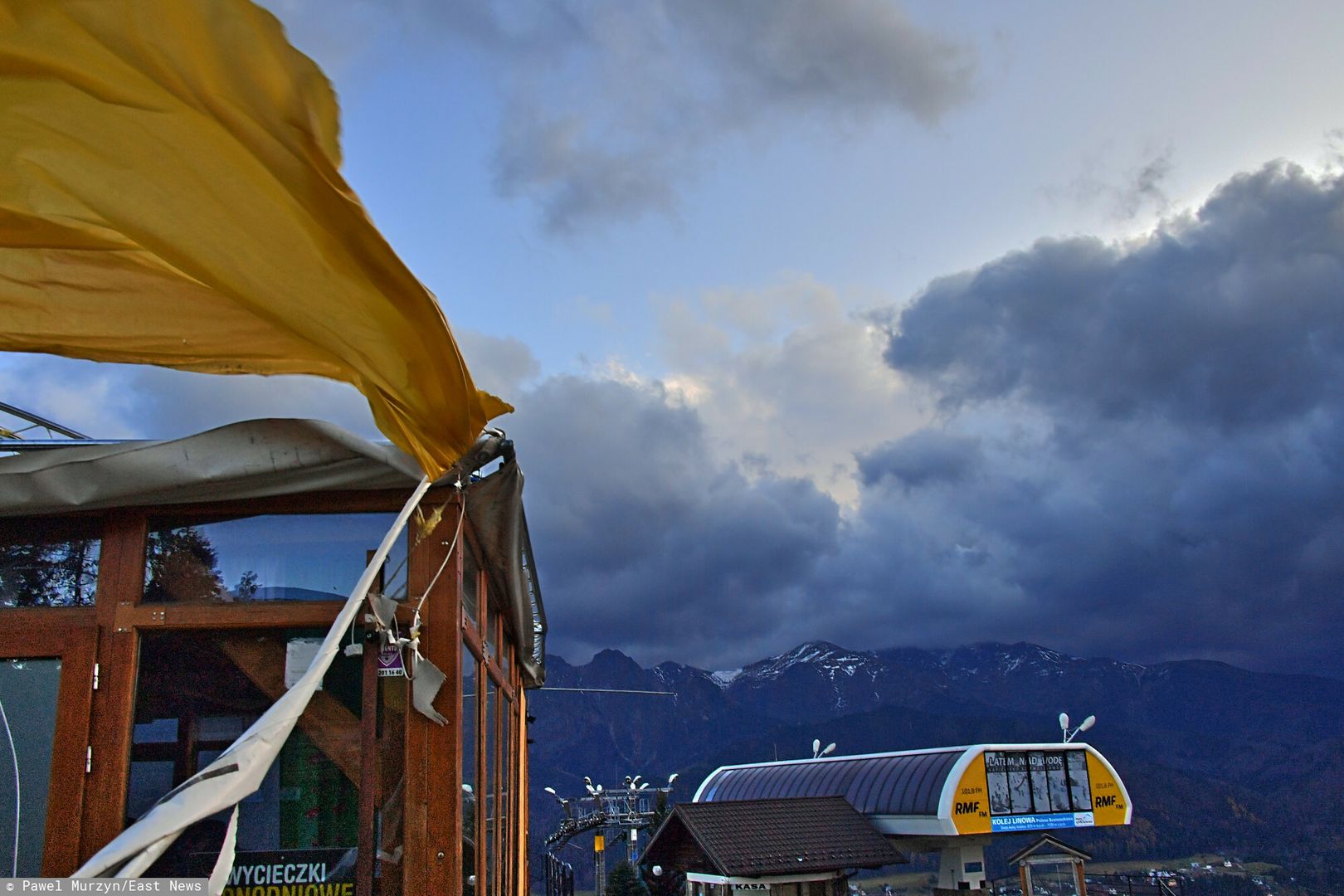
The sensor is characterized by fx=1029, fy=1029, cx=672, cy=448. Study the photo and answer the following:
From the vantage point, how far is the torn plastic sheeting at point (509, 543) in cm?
420

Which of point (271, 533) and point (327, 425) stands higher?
point (327, 425)

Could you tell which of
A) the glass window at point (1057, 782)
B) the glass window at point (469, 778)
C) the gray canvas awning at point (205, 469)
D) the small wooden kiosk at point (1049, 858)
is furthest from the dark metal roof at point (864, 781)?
the gray canvas awning at point (205, 469)

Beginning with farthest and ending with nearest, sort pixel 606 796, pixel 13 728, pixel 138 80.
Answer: pixel 606 796, pixel 13 728, pixel 138 80

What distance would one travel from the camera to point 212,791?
245 cm

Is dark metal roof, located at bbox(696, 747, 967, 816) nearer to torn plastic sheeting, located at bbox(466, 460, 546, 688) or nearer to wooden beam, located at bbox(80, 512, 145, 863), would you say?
torn plastic sheeting, located at bbox(466, 460, 546, 688)

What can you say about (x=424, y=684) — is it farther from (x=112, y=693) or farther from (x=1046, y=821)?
(x=1046, y=821)

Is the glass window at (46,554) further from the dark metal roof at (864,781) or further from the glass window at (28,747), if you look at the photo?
the dark metal roof at (864,781)

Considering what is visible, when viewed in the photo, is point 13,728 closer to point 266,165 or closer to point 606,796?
point 266,165

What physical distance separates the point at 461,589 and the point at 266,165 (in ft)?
6.98

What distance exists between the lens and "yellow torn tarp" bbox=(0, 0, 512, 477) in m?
1.99

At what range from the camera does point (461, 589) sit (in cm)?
398

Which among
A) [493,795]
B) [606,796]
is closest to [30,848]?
[493,795]

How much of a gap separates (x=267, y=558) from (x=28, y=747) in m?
0.99

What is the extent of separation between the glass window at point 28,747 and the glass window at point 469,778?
55.7 inches
